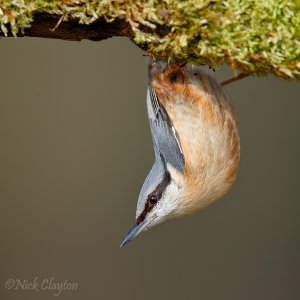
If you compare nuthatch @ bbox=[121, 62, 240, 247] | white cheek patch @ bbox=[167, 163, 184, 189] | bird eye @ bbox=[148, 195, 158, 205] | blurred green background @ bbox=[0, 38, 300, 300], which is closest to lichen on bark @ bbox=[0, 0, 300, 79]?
nuthatch @ bbox=[121, 62, 240, 247]

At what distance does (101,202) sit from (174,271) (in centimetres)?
69

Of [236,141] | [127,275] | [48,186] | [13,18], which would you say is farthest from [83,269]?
[13,18]

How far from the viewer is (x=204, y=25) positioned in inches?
61.2

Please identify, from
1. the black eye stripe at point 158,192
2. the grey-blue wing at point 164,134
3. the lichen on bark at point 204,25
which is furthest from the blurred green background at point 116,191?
the lichen on bark at point 204,25

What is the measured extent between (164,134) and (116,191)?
1.99 m

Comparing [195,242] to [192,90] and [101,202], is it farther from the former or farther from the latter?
[192,90]

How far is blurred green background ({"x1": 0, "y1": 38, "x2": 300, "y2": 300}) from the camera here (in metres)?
4.25

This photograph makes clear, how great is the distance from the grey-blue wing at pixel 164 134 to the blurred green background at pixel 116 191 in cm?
182

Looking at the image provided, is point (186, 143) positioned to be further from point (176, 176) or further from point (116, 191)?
point (116, 191)

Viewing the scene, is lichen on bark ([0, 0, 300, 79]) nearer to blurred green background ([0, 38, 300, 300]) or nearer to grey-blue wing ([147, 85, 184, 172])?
grey-blue wing ([147, 85, 184, 172])

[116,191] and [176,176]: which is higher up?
[176,176]

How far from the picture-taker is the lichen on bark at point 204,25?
1541 millimetres

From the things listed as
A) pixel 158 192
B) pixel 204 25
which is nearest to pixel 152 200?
pixel 158 192

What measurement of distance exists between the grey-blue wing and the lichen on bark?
72cm
